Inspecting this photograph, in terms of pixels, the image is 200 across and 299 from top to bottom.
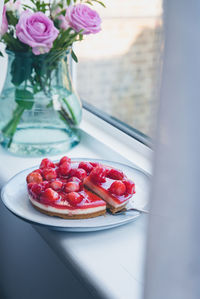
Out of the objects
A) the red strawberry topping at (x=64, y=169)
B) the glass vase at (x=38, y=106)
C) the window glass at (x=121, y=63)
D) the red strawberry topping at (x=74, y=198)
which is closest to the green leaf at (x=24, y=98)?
the glass vase at (x=38, y=106)

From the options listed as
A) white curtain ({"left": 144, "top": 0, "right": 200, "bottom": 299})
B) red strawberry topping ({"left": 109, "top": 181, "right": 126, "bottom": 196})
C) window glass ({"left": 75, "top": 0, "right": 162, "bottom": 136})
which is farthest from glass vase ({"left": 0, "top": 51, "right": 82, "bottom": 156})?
window glass ({"left": 75, "top": 0, "right": 162, "bottom": 136})

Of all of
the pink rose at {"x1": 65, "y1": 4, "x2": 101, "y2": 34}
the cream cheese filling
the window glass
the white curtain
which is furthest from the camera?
the window glass

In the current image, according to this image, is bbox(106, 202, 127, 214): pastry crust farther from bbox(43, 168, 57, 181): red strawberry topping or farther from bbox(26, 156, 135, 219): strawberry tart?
bbox(43, 168, 57, 181): red strawberry topping

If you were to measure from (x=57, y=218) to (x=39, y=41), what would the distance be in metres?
0.41

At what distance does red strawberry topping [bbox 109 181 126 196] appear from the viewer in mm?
792

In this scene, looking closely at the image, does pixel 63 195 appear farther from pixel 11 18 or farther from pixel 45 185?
pixel 11 18

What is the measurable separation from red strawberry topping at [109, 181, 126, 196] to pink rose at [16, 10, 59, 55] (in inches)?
14.7

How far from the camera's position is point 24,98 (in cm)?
109

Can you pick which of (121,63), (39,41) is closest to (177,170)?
(39,41)

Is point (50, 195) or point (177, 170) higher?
point (177, 170)

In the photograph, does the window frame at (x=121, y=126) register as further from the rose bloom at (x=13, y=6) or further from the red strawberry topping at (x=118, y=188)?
the rose bloom at (x=13, y=6)

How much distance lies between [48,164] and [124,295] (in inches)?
14.1

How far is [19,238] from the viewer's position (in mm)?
1140

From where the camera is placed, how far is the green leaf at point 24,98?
1.09 meters
